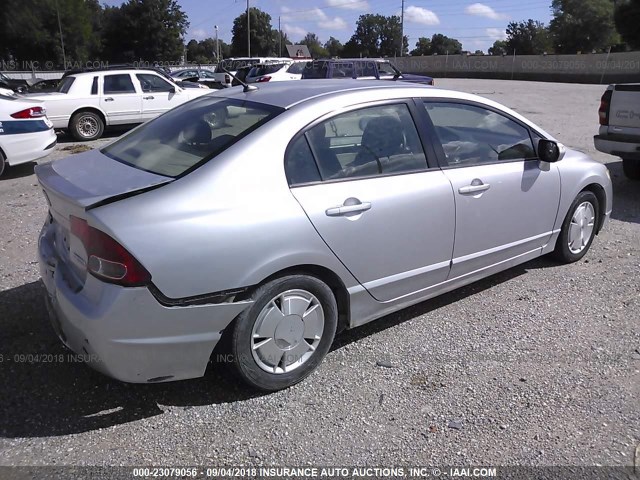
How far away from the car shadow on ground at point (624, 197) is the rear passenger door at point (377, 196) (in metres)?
4.07

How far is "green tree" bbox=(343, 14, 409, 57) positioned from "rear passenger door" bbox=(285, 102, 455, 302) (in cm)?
11723

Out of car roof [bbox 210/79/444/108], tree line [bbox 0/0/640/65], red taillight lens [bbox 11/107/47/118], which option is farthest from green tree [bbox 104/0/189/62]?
car roof [bbox 210/79/444/108]

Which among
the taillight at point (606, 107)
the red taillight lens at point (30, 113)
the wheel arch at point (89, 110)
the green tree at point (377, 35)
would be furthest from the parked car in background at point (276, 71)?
the green tree at point (377, 35)

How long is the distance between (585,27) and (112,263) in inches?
3541

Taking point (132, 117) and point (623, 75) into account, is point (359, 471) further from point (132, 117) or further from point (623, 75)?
point (623, 75)

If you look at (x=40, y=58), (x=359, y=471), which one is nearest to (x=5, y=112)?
(x=359, y=471)

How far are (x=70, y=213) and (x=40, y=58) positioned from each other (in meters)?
52.8

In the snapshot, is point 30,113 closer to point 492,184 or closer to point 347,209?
point 347,209

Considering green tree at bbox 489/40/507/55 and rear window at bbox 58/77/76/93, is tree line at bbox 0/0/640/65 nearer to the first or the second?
green tree at bbox 489/40/507/55

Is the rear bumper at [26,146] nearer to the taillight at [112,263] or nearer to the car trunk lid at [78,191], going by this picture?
the car trunk lid at [78,191]

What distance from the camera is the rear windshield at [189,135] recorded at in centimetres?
316

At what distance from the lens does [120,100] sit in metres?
12.6

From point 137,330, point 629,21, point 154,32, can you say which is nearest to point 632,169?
point 137,330

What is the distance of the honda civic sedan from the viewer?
106 inches
